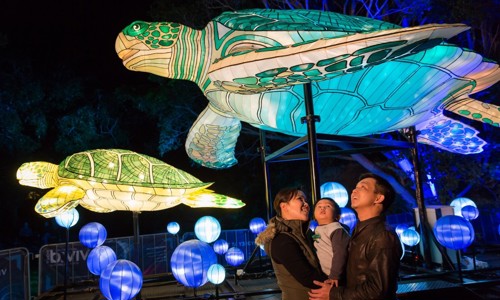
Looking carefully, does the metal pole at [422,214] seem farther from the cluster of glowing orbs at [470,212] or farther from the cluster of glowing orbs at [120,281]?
the cluster of glowing orbs at [120,281]

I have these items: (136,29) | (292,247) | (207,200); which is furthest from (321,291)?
(207,200)

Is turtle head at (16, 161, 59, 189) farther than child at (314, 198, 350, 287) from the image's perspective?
Yes

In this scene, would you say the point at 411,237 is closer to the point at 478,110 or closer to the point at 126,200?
the point at 478,110

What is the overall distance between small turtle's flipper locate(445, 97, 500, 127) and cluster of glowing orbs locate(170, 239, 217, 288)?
422 cm

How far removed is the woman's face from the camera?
253cm

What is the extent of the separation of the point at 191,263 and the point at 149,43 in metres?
2.98

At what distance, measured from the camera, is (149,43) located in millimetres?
5297

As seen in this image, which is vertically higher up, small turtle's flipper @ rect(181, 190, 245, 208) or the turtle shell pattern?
the turtle shell pattern

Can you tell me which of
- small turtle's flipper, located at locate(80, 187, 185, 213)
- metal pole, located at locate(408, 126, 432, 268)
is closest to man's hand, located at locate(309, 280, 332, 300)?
metal pole, located at locate(408, 126, 432, 268)

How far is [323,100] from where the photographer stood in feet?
17.4

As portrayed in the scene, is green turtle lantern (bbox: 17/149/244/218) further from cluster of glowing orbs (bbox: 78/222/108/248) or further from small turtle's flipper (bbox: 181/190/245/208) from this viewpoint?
cluster of glowing orbs (bbox: 78/222/108/248)

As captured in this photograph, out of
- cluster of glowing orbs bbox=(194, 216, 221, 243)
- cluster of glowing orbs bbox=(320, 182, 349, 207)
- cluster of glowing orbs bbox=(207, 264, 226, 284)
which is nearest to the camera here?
cluster of glowing orbs bbox=(207, 264, 226, 284)

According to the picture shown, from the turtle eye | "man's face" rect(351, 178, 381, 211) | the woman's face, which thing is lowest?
the woman's face

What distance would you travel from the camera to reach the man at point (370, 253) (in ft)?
6.40
